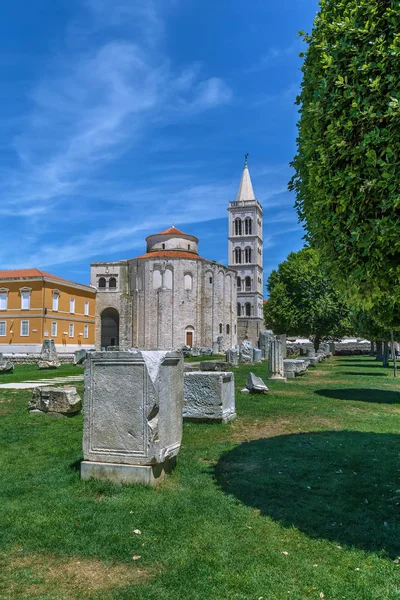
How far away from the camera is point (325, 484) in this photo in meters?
4.59

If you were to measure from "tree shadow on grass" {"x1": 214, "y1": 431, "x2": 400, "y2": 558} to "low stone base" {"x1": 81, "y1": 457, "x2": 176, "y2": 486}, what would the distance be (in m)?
0.70

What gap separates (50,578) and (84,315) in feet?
153

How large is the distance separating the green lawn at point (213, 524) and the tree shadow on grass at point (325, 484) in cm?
1

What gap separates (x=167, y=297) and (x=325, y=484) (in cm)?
4758

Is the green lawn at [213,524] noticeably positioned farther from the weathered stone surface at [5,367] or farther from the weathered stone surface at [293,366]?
the weathered stone surface at [5,367]

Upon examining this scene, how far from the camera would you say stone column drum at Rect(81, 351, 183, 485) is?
442 centimetres

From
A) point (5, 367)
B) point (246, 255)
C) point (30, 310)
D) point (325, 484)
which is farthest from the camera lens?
point (246, 255)

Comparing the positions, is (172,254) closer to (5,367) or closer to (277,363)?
(5,367)

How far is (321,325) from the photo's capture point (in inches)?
1447

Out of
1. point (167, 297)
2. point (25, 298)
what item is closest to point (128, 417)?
point (25, 298)

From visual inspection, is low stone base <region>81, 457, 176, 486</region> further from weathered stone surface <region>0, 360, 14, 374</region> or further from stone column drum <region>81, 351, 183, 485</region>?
weathered stone surface <region>0, 360, 14, 374</region>

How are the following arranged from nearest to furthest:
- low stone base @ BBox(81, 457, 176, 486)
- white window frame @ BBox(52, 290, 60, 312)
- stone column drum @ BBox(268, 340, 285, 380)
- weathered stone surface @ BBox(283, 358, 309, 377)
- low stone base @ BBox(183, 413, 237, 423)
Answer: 1. low stone base @ BBox(81, 457, 176, 486)
2. low stone base @ BBox(183, 413, 237, 423)
3. stone column drum @ BBox(268, 340, 285, 380)
4. weathered stone surface @ BBox(283, 358, 309, 377)
5. white window frame @ BBox(52, 290, 60, 312)

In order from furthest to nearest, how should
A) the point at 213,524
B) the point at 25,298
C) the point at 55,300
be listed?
1. the point at 55,300
2. the point at 25,298
3. the point at 213,524

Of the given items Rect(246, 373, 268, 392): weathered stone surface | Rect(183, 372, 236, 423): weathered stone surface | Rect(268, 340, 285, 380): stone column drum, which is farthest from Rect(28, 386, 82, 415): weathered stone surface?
Rect(268, 340, 285, 380): stone column drum
